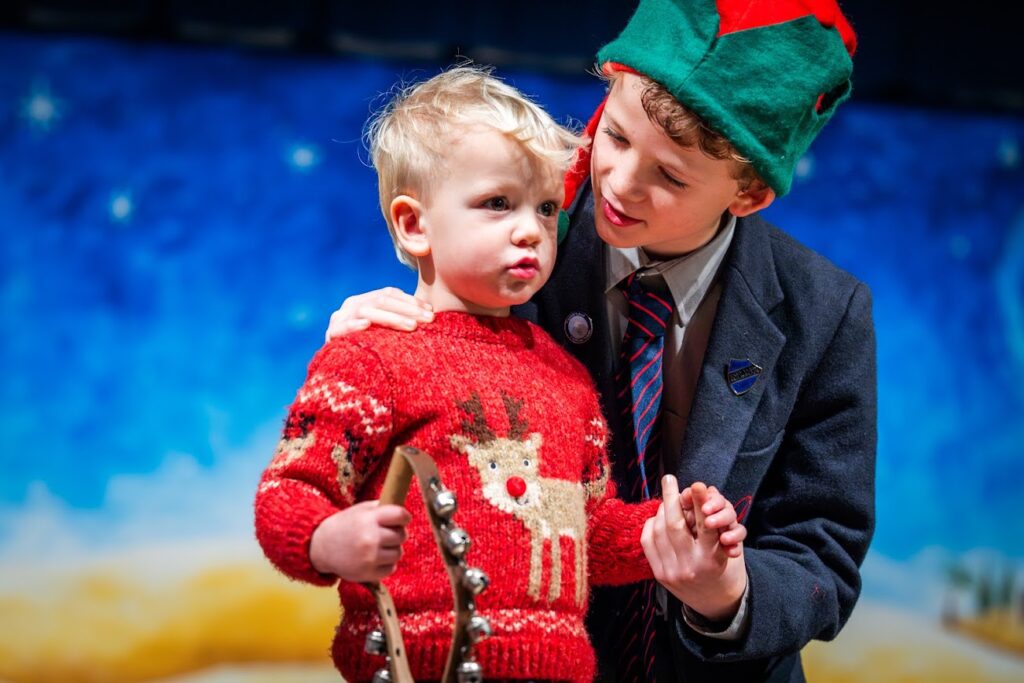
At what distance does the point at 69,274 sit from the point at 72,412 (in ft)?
1.09

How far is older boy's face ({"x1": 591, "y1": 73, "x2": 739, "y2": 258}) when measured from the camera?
65.9 inches

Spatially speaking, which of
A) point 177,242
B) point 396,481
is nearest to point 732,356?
point 396,481

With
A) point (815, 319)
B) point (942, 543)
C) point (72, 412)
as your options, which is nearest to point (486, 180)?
point (815, 319)

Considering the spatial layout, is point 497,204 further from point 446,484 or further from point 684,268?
point 684,268

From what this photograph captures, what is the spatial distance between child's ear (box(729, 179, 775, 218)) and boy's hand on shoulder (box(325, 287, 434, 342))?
484 millimetres

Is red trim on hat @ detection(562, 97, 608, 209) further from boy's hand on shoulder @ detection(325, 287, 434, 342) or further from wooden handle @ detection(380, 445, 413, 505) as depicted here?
wooden handle @ detection(380, 445, 413, 505)

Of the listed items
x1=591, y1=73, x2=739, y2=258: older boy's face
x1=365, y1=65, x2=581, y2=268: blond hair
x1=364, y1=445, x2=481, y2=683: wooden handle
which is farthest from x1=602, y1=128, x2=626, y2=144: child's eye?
x1=364, y1=445, x2=481, y2=683: wooden handle

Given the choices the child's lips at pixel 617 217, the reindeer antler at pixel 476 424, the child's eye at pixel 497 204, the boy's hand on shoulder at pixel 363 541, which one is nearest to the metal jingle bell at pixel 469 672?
the boy's hand on shoulder at pixel 363 541

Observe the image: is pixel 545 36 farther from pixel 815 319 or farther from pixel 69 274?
pixel 815 319

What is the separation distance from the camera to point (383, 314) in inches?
59.6

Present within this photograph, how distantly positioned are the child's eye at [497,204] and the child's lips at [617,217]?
23 cm

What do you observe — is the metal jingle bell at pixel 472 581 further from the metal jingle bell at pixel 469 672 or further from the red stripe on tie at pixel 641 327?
the red stripe on tie at pixel 641 327

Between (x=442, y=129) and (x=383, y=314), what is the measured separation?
0.22 m

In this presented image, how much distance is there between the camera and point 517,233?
1.50 meters
